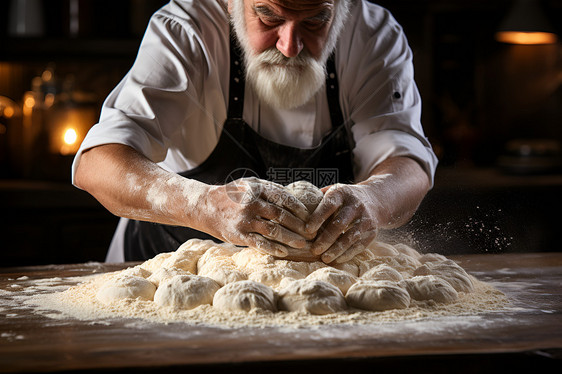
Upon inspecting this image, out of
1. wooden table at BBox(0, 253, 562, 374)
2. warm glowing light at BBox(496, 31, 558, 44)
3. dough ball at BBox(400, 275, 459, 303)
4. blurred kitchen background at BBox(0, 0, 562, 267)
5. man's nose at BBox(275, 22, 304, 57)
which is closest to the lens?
wooden table at BBox(0, 253, 562, 374)

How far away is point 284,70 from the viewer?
1903 millimetres

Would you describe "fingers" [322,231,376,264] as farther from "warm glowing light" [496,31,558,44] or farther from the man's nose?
"warm glowing light" [496,31,558,44]

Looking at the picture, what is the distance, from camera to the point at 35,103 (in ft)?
11.8

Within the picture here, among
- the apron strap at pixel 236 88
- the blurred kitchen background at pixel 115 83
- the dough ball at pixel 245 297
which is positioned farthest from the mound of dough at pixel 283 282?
the blurred kitchen background at pixel 115 83

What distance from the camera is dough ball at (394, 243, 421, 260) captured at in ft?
5.57

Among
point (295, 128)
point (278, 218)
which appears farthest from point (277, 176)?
point (278, 218)

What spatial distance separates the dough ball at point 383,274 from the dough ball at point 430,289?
0.12 ft

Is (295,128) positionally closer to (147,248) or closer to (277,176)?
(277,176)

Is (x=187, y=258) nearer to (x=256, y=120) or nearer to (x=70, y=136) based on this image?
(x=256, y=120)

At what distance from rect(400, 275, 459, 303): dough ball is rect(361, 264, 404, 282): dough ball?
38 mm

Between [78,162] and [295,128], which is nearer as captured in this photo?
[78,162]

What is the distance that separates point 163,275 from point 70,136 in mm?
2445

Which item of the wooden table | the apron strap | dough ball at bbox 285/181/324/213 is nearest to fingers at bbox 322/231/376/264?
dough ball at bbox 285/181/324/213

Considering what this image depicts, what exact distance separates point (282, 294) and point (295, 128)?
95 centimetres
